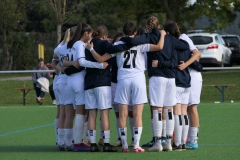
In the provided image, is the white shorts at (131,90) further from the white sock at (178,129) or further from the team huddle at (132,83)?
the white sock at (178,129)

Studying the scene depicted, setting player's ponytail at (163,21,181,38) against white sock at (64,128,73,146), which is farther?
white sock at (64,128,73,146)

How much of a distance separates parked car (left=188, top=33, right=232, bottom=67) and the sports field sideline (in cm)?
1153

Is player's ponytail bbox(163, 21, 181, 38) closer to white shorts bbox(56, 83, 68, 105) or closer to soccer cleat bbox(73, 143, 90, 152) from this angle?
white shorts bbox(56, 83, 68, 105)

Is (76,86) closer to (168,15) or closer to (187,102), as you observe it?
(187,102)

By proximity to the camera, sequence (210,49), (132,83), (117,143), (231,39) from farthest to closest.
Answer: (231,39)
(210,49)
(117,143)
(132,83)

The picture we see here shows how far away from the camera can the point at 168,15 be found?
36.2 m

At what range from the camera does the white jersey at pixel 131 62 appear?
1063 centimetres

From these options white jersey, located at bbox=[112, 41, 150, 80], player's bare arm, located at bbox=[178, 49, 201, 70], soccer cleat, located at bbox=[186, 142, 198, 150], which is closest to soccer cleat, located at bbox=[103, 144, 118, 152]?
white jersey, located at bbox=[112, 41, 150, 80]

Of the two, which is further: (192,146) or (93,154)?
(192,146)

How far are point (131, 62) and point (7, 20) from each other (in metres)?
35.9

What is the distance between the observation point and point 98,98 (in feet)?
35.4

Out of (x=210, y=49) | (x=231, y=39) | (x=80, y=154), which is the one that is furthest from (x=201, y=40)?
(x=80, y=154)

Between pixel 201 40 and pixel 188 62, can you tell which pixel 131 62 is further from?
pixel 201 40

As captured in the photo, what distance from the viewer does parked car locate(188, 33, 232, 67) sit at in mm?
32156
